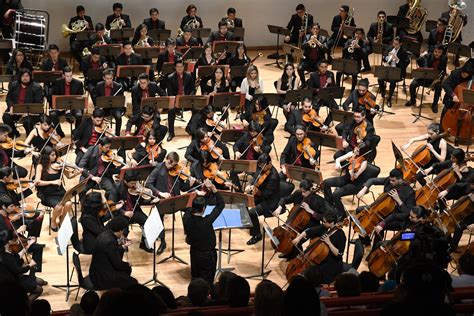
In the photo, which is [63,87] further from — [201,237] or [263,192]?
[201,237]

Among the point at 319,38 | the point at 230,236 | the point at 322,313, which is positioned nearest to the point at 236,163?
the point at 230,236

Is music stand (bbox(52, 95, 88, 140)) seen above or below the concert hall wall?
below

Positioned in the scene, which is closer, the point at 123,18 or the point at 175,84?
the point at 175,84

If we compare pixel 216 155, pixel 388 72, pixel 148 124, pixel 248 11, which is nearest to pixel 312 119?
pixel 216 155

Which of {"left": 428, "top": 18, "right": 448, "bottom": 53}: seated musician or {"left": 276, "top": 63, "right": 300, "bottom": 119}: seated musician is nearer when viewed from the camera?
{"left": 276, "top": 63, "right": 300, "bottom": 119}: seated musician

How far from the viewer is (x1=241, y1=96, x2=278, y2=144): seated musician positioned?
1316cm

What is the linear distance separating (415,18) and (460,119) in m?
5.85

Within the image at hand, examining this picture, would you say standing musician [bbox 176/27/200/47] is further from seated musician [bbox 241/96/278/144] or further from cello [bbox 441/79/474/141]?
cello [bbox 441/79/474/141]

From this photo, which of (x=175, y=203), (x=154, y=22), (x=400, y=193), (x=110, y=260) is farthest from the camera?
(x=154, y=22)

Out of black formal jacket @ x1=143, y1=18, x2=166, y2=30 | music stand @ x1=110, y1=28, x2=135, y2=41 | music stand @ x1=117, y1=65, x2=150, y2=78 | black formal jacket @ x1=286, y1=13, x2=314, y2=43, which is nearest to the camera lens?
music stand @ x1=117, y1=65, x2=150, y2=78

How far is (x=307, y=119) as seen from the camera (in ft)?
44.2

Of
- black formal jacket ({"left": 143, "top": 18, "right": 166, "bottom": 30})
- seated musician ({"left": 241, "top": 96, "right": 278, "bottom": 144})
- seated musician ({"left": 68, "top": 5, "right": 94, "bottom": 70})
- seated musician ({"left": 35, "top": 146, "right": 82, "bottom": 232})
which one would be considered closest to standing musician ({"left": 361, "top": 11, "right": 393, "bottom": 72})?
black formal jacket ({"left": 143, "top": 18, "right": 166, "bottom": 30})

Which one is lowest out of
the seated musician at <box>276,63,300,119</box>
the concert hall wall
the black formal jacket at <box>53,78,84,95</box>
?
the black formal jacket at <box>53,78,84,95</box>

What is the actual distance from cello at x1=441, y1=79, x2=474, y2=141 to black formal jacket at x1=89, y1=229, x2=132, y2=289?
283 inches
